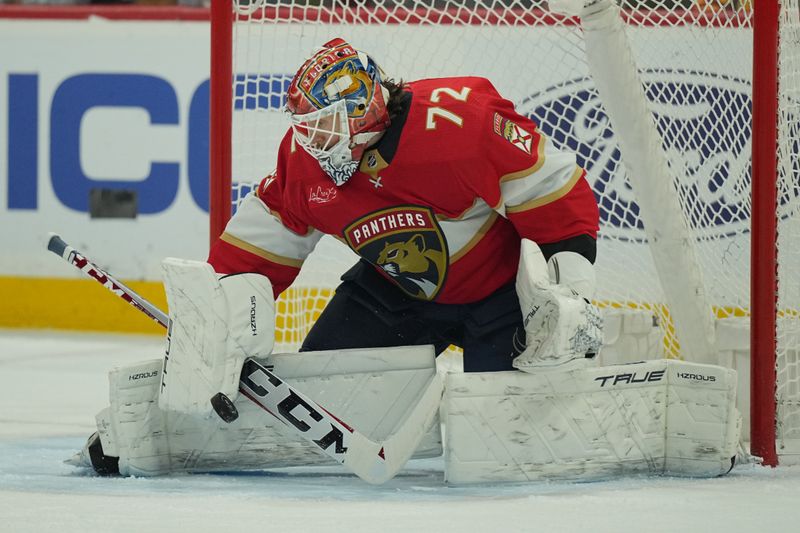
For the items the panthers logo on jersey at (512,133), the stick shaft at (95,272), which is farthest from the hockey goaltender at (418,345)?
the stick shaft at (95,272)

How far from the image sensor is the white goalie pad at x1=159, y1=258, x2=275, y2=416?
2500mm

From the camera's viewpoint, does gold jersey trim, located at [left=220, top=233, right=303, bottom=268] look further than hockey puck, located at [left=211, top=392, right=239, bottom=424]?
Yes

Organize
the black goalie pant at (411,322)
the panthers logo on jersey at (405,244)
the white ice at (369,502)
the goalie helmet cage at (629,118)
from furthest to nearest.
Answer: the goalie helmet cage at (629,118) → the black goalie pant at (411,322) → the panthers logo on jersey at (405,244) → the white ice at (369,502)

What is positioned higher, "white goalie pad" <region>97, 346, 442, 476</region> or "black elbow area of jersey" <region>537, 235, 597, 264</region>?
"black elbow area of jersey" <region>537, 235, 597, 264</region>

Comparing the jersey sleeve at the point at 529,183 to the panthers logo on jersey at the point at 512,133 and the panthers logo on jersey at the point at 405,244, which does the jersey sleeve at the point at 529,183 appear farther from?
the panthers logo on jersey at the point at 405,244

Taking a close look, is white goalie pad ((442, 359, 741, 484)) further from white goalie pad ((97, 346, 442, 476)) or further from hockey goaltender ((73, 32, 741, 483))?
white goalie pad ((97, 346, 442, 476))

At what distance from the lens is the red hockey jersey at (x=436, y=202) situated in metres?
2.49

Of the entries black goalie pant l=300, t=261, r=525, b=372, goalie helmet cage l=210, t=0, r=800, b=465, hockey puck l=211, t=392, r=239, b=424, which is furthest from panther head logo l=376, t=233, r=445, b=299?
goalie helmet cage l=210, t=0, r=800, b=465

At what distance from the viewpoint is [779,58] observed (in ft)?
8.99

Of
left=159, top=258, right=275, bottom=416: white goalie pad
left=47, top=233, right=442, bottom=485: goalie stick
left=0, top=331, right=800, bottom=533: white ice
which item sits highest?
left=159, top=258, right=275, bottom=416: white goalie pad

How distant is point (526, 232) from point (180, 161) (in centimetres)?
282

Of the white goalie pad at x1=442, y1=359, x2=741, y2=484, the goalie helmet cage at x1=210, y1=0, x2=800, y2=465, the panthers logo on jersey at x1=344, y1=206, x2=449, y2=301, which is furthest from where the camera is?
the goalie helmet cage at x1=210, y1=0, x2=800, y2=465

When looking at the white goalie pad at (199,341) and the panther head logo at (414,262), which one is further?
the panther head logo at (414,262)

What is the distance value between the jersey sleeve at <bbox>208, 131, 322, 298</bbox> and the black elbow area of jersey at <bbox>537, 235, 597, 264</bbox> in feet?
1.68
